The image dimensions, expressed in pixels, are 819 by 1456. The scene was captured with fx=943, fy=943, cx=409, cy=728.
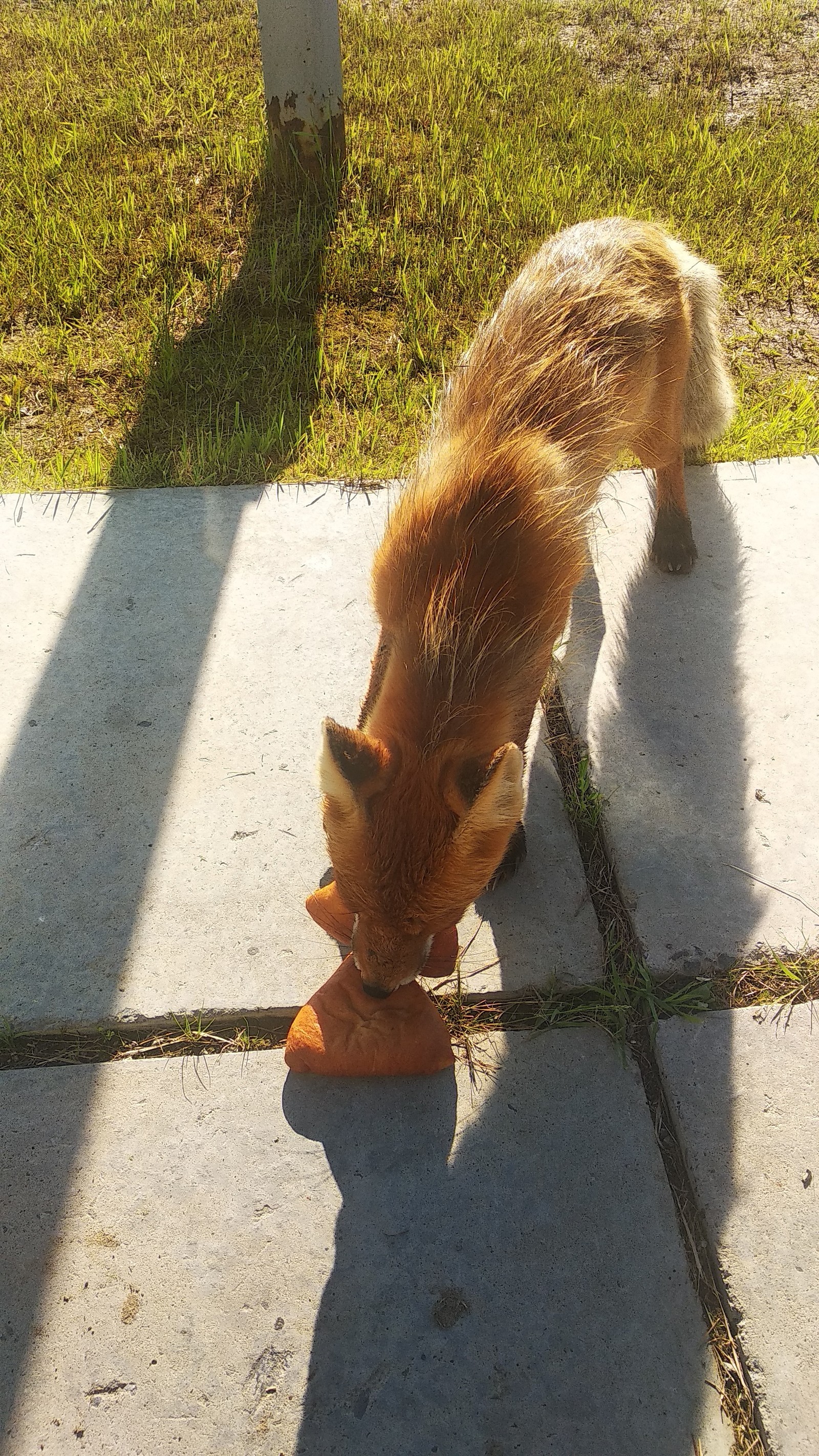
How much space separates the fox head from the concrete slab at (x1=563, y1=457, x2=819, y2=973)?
0.88 meters

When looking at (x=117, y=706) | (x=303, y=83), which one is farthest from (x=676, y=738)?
(x=303, y=83)

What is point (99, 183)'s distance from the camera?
19.0 ft

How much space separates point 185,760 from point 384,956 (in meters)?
1.24

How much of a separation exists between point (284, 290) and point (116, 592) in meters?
2.55

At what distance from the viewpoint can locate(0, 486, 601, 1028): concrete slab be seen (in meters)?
2.63

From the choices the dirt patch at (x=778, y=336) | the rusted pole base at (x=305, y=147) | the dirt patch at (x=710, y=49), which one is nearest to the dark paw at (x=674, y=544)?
the dirt patch at (x=778, y=336)

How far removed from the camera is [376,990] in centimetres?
224

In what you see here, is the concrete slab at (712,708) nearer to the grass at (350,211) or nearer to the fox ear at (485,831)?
the grass at (350,211)

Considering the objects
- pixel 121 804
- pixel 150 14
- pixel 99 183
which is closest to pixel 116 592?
pixel 121 804

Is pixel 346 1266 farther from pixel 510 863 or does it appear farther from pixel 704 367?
pixel 704 367

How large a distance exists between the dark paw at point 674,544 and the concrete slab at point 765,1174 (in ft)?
6.31

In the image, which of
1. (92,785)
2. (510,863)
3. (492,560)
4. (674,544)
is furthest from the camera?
(674,544)

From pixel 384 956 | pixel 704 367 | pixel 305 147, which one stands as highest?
pixel 305 147

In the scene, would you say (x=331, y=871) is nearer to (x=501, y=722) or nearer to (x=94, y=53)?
(x=501, y=722)
